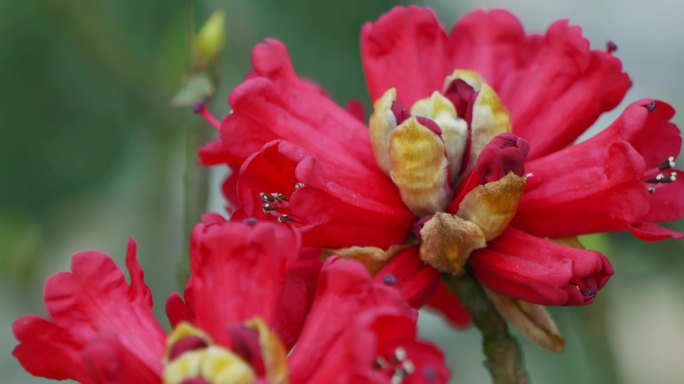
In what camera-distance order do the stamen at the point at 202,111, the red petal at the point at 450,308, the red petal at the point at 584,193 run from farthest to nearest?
1. the red petal at the point at 450,308
2. the stamen at the point at 202,111
3. the red petal at the point at 584,193

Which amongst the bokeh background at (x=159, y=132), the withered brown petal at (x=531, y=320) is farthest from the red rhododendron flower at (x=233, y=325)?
the bokeh background at (x=159, y=132)

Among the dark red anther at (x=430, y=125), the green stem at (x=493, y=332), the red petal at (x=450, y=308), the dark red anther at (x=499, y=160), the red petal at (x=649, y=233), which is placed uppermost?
the dark red anther at (x=430, y=125)

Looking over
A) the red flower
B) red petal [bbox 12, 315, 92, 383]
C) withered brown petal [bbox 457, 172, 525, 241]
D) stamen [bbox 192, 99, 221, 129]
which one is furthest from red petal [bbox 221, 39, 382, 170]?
red petal [bbox 12, 315, 92, 383]

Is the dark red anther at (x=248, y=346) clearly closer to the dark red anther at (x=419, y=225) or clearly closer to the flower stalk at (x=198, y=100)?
the dark red anther at (x=419, y=225)

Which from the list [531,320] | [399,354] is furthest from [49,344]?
[531,320]

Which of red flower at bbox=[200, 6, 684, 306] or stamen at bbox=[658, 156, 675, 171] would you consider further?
stamen at bbox=[658, 156, 675, 171]

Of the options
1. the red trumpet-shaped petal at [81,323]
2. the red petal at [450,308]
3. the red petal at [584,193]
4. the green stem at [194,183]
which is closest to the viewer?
the red trumpet-shaped petal at [81,323]

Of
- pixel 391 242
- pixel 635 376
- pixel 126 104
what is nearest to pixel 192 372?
pixel 391 242

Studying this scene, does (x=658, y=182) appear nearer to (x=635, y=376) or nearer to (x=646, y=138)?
(x=646, y=138)

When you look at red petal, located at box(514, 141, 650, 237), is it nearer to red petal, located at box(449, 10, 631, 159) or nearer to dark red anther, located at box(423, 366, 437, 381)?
red petal, located at box(449, 10, 631, 159)
